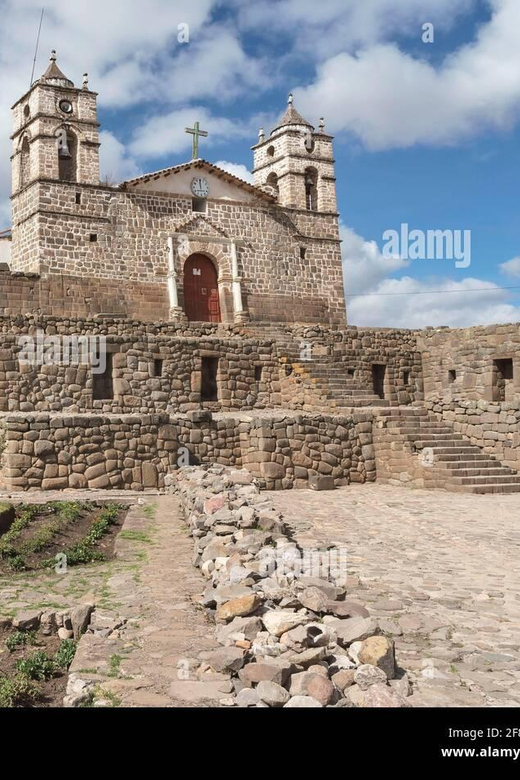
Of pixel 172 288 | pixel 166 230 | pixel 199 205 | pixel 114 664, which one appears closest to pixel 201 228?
pixel 199 205

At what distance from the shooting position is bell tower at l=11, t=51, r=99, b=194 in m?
24.2

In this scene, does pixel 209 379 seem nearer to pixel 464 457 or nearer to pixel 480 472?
pixel 464 457

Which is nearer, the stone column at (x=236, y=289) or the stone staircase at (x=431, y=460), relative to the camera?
the stone staircase at (x=431, y=460)

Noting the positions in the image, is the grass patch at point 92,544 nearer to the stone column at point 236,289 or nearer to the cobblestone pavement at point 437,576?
the cobblestone pavement at point 437,576

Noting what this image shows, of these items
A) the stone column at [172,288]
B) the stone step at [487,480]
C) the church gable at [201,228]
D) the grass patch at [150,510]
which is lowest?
the stone step at [487,480]

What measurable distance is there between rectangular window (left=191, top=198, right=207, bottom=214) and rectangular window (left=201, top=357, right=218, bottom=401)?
394 inches

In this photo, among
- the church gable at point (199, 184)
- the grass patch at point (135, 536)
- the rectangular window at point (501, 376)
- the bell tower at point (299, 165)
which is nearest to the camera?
the grass patch at point (135, 536)

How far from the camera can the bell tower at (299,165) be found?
2933 centimetres

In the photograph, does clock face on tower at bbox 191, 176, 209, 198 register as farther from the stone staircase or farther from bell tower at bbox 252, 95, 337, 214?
the stone staircase

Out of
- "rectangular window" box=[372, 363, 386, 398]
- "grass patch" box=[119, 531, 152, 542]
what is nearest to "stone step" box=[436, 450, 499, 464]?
"rectangular window" box=[372, 363, 386, 398]

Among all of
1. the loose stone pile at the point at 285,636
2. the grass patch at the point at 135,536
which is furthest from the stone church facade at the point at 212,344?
the loose stone pile at the point at 285,636

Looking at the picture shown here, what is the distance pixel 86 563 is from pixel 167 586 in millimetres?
1686

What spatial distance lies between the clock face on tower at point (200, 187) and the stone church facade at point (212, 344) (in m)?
0.07
